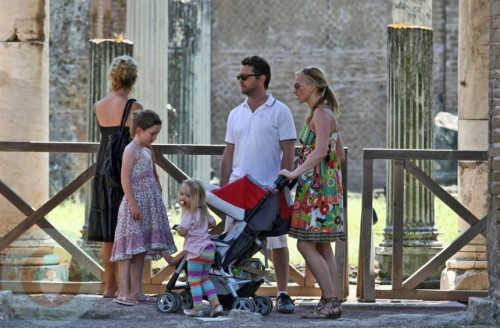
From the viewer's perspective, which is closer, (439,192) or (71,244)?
(439,192)

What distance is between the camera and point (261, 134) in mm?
10016

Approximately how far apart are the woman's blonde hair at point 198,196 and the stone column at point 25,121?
2.58 metres

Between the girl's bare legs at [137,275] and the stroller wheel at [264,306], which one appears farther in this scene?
the girl's bare legs at [137,275]

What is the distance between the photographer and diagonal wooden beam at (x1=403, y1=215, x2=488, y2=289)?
11.0 m

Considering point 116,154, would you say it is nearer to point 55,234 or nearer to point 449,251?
point 55,234

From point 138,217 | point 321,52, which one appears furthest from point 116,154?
point 321,52

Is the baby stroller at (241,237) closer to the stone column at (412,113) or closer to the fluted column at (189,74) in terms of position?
the stone column at (412,113)

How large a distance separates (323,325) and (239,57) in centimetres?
2454

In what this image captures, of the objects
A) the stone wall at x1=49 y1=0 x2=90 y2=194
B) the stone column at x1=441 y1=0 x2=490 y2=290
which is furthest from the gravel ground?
the stone wall at x1=49 y1=0 x2=90 y2=194

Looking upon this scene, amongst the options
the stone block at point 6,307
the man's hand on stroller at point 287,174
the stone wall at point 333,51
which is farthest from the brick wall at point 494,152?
the stone wall at point 333,51

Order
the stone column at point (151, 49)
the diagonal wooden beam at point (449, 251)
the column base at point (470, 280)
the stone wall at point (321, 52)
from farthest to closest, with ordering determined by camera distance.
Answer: the stone wall at point (321, 52) < the stone column at point (151, 49) < the column base at point (470, 280) < the diagonal wooden beam at point (449, 251)

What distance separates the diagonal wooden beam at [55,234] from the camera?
11.2 m

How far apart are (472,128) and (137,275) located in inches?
142

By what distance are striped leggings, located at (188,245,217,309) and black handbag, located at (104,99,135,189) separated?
102 cm
